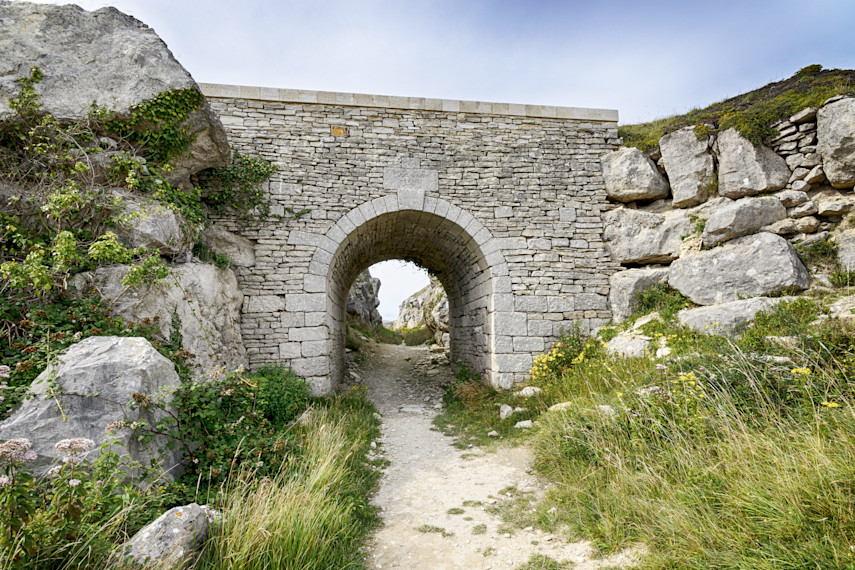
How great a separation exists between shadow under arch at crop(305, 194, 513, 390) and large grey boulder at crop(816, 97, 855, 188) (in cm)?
521

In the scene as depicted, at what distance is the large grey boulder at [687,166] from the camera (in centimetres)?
731

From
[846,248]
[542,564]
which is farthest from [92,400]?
[846,248]

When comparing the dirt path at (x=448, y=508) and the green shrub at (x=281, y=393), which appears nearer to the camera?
the dirt path at (x=448, y=508)

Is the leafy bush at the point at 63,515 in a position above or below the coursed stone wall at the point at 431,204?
below

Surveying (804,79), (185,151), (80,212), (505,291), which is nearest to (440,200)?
(505,291)

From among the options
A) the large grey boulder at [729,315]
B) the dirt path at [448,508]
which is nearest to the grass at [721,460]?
the dirt path at [448,508]

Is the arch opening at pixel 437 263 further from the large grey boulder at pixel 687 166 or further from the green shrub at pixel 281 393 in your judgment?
the large grey boulder at pixel 687 166

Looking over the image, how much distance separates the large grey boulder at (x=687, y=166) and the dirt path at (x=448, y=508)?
220 inches

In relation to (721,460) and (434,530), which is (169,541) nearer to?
(434,530)

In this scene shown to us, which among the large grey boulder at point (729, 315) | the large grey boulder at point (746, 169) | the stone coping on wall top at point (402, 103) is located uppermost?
the stone coping on wall top at point (402, 103)

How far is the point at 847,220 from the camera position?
6.11m

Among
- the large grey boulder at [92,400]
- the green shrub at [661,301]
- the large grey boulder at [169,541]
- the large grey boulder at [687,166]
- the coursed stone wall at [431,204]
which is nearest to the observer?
the large grey boulder at [169,541]

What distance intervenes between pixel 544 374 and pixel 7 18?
350 inches

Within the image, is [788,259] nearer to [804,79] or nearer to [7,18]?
[804,79]
